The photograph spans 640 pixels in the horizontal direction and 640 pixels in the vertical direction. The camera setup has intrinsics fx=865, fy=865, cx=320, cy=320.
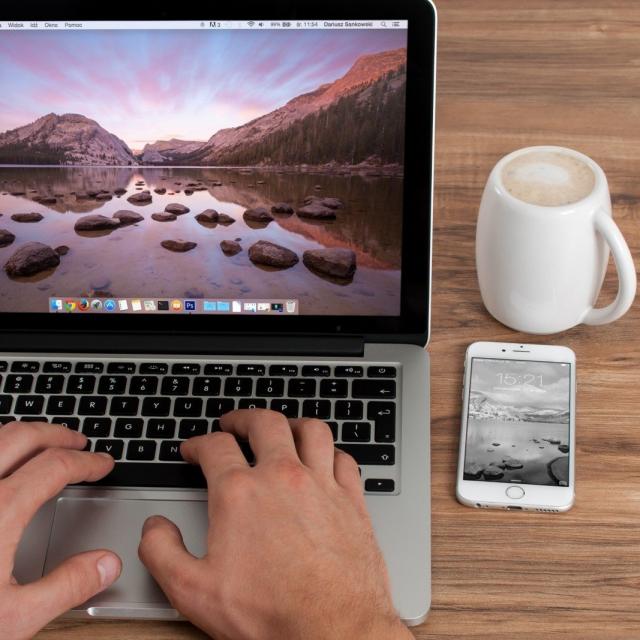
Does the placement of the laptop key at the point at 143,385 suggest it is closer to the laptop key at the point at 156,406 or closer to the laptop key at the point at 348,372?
the laptop key at the point at 156,406

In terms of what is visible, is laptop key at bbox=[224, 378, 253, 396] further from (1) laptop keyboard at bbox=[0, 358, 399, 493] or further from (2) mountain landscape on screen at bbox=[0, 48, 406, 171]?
(2) mountain landscape on screen at bbox=[0, 48, 406, 171]

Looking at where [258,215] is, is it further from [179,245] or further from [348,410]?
[348,410]

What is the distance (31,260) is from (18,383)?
12 centimetres

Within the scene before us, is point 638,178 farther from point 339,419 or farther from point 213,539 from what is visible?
point 213,539

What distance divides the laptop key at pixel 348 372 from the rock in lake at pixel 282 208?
15cm

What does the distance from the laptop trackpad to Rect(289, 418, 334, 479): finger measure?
10 cm

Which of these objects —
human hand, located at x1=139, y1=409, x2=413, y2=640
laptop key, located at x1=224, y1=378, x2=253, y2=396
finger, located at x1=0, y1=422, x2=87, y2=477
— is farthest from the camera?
laptop key, located at x1=224, y1=378, x2=253, y2=396

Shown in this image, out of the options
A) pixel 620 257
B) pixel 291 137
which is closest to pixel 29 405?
pixel 291 137

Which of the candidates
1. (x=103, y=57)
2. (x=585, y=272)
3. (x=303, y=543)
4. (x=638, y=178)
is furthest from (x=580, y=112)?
(x=303, y=543)

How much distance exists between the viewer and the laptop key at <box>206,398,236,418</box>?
77 cm

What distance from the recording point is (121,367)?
0.81 metres

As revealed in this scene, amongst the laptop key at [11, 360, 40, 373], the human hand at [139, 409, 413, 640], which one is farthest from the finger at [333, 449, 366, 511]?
A: the laptop key at [11, 360, 40, 373]

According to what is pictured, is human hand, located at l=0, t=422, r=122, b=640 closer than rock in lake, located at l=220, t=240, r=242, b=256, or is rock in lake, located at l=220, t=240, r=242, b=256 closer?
human hand, located at l=0, t=422, r=122, b=640

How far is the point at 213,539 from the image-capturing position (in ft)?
2.06
